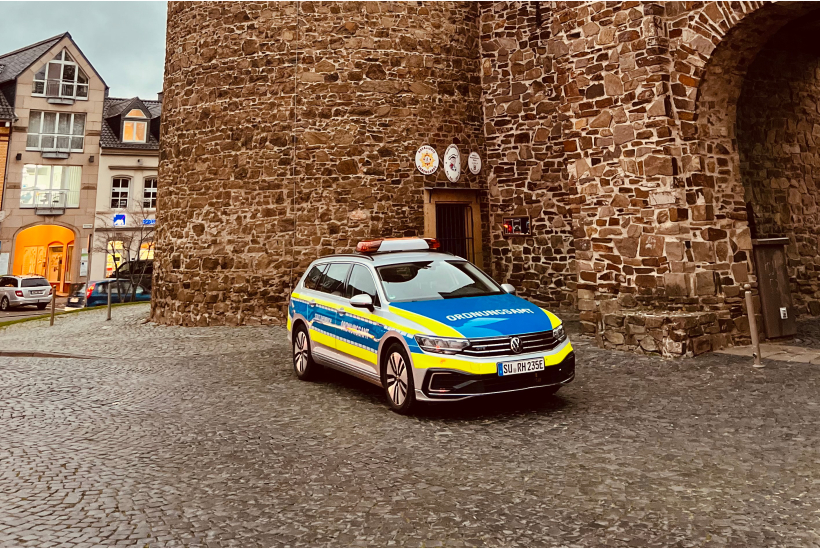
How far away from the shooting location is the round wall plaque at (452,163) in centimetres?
1445

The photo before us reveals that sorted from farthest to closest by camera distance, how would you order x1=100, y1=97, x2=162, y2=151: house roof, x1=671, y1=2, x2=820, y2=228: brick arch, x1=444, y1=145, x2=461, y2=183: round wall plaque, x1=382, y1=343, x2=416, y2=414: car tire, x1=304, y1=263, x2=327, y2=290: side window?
x1=100, y1=97, x2=162, y2=151: house roof < x1=444, y1=145, x2=461, y2=183: round wall plaque < x1=671, y1=2, x2=820, y2=228: brick arch < x1=304, y1=263, x2=327, y2=290: side window < x1=382, y1=343, x2=416, y2=414: car tire

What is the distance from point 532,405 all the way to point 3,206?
36479 mm

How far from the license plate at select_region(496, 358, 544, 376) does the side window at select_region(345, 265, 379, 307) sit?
172cm

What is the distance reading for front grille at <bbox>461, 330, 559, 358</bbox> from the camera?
17.7 ft

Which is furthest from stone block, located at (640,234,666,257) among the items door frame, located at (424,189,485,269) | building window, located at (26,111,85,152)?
building window, located at (26,111,85,152)

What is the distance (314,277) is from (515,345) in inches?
138

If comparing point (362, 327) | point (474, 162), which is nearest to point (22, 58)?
point (474, 162)

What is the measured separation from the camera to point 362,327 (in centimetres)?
647

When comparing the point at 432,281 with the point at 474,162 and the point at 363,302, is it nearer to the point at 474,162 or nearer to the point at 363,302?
the point at 363,302

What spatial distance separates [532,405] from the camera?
6.10m

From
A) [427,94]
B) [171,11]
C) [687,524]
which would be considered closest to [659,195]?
[687,524]

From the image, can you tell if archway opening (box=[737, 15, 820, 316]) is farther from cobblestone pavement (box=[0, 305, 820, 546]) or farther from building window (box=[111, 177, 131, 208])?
building window (box=[111, 177, 131, 208])

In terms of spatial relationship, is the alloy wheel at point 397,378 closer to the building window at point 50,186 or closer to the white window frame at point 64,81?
the building window at point 50,186

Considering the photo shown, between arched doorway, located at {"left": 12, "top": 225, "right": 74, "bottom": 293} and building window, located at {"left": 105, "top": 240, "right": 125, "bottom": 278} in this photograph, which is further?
arched doorway, located at {"left": 12, "top": 225, "right": 74, "bottom": 293}
